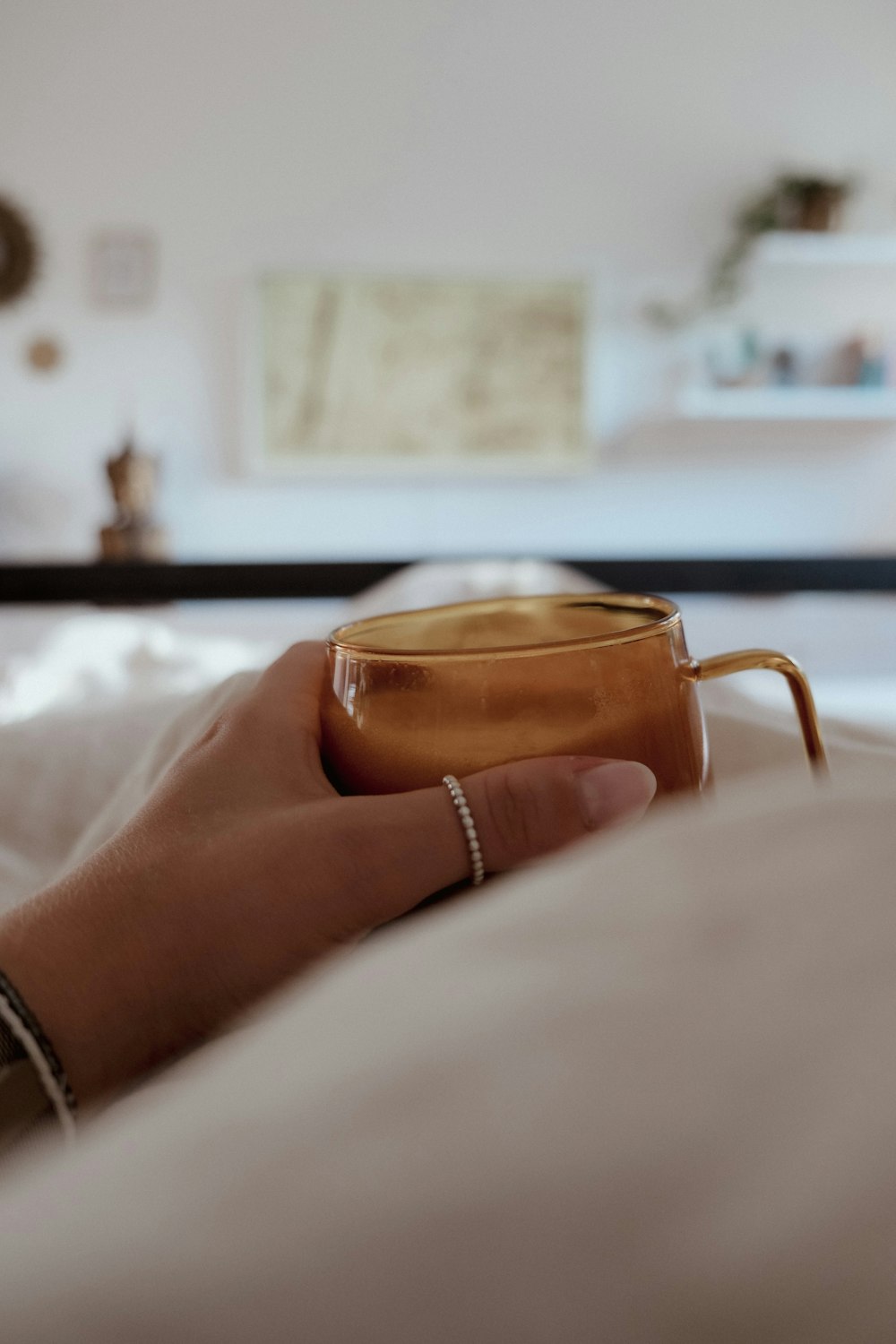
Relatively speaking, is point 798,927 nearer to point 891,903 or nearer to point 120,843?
point 891,903

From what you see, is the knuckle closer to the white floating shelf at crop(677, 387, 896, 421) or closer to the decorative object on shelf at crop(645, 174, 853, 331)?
the white floating shelf at crop(677, 387, 896, 421)

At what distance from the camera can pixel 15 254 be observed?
3025 mm

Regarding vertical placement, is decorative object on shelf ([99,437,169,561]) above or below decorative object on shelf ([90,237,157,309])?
below

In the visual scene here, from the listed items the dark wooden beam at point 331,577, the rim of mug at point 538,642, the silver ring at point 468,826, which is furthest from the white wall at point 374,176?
the silver ring at point 468,826

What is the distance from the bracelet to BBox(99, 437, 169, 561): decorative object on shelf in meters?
2.78

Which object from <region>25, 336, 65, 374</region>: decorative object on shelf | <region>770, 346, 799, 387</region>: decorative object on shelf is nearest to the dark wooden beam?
<region>770, 346, 799, 387</region>: decorative object on shelf

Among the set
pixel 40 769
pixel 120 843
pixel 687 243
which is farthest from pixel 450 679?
pixel 687 243

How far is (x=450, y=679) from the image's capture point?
28cm

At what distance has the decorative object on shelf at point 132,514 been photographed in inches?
115

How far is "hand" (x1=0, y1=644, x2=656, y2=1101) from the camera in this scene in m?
0.26

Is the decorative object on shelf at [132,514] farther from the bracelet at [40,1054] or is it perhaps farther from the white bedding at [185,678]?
the bracelet at [40,1054]

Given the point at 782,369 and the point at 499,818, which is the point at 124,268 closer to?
the point at 782,369

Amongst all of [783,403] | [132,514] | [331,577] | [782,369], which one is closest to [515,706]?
[331,577]

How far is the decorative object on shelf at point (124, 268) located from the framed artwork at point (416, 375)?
1.13ft
